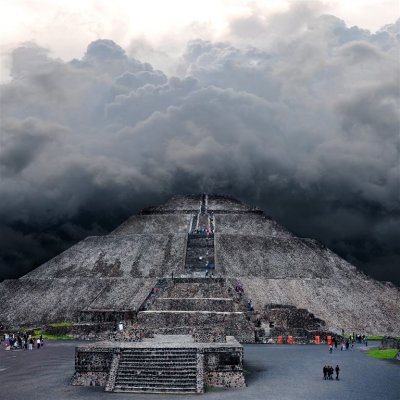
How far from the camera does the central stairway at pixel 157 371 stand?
96.9 ft

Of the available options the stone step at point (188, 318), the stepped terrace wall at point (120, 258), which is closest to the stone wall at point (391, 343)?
the stone step at point (188, 318)

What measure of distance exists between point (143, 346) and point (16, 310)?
44.3m

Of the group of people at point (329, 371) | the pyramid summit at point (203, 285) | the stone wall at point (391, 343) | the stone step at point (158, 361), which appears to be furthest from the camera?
the pyramid summit at point (203, 285)

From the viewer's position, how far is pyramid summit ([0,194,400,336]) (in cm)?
5925

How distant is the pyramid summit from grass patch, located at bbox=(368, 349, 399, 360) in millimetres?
9445

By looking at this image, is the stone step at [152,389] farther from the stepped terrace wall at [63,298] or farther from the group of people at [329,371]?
the stepped terrace wall at [63,298]

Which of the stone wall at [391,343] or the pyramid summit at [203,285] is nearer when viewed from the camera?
the stone wall at [391,343]

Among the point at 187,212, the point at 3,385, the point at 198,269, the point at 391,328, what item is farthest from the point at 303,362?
the point at 187,212

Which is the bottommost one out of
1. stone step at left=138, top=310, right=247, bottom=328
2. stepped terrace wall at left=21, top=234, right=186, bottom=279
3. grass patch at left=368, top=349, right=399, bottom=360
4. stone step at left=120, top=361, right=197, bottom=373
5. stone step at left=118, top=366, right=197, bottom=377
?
stone step at left=118, top=366, right=197, bottom=377

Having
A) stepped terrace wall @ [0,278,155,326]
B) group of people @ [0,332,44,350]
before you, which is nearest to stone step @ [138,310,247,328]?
stepped terrace wall @ [0,278,155,326]

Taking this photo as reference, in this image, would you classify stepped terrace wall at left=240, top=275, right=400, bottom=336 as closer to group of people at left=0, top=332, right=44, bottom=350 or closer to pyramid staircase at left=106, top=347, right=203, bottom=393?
group of people at left=0, top=332, right=44, bottom=350

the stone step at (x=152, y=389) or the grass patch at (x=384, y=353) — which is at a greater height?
the grass patch at (x=384, y=353)

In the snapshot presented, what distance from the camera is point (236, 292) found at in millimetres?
65812

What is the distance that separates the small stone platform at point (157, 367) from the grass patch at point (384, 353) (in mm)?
17564
